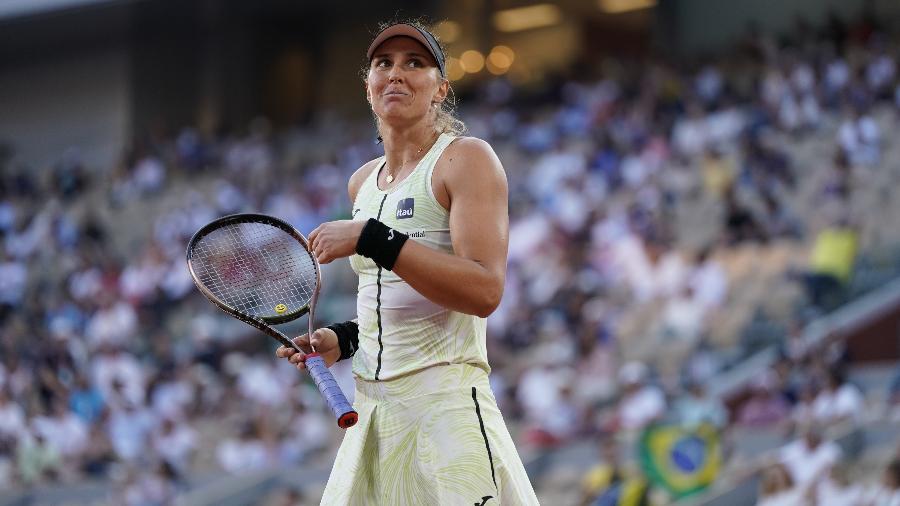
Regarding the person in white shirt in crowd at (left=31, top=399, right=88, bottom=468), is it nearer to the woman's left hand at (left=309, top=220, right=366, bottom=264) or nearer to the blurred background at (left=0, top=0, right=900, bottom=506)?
the blurred background at (left=0, top=0, right=900, bottom=506)

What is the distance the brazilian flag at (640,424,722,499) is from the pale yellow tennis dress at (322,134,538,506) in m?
6.38

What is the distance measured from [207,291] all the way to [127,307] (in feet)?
45.0

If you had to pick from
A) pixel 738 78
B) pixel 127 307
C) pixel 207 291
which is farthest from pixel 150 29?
pixel 207 291

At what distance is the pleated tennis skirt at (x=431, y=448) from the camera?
3.41 metres

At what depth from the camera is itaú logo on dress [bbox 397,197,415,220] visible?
138 inches

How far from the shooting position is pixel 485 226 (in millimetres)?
3365

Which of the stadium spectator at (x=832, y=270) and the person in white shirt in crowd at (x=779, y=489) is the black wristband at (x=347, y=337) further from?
the stadium spectator at (x=832, y=270)

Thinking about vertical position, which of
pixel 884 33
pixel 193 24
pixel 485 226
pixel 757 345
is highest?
pixel 193 24

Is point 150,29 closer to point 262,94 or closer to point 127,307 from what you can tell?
point 262,94

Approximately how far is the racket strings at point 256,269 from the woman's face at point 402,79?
48cm

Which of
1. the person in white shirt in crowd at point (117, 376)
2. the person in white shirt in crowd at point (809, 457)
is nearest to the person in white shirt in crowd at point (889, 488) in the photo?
the person in white shirt in crowd at point (809, 457)

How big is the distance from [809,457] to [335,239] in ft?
21.4

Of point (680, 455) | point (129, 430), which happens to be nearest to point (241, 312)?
point (680, 455)

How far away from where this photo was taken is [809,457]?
9.11 metres
